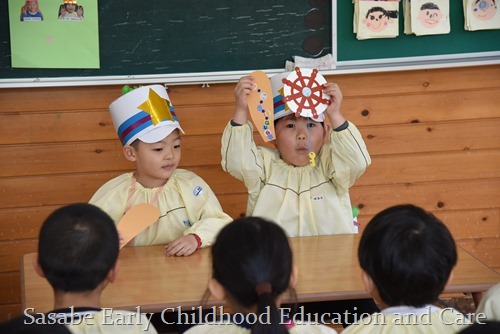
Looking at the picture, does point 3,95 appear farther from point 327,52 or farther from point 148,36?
point 327,52

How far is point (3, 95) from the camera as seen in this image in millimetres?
3355

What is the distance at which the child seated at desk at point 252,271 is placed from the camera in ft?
5.38

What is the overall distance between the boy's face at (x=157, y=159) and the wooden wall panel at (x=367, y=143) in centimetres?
52

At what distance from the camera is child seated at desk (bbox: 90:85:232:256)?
2936mm

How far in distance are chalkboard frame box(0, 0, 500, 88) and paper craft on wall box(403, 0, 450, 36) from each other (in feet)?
0.40

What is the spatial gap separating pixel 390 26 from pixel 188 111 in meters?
0.98

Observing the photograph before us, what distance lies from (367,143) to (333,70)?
0.41m

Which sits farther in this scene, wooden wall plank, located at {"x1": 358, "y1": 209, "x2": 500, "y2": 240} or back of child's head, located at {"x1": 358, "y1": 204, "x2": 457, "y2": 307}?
wooden wall plank, located at {"x1": 358, "y1": 209, "x2": 500, "y2": 240}

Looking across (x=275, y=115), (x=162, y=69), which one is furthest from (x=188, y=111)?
(x=275, y=115)

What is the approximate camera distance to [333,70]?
3.46 meters

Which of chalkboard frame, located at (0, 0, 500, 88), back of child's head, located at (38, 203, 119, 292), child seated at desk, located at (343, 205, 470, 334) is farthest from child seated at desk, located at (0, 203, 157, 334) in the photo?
chalkboard frame, located at (0, 0, 500, 88)

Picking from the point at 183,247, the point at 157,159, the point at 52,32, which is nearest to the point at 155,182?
the point at 157,159

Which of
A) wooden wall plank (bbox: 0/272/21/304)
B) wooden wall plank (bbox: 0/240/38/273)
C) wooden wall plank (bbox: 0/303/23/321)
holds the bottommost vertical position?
wooden wall plank (bbox: 0/303/23/321)

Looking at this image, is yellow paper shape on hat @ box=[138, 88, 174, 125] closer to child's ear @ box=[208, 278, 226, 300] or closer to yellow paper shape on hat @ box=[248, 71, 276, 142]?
yellow paper shape on hat @ box=[248, 71, 276, 142]
